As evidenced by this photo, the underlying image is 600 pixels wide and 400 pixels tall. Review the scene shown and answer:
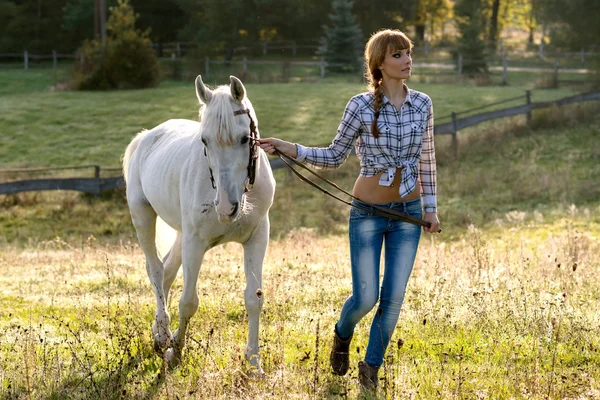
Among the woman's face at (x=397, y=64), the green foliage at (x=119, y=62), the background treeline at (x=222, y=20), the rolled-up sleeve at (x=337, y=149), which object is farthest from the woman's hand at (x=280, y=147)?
Answer: the background treeline at (x=222, y=20)

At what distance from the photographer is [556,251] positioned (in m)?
9.74

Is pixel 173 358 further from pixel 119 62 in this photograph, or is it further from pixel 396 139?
pixel 119 62

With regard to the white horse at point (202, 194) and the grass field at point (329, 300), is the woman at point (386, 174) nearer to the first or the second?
the grass field at point (329, 300)

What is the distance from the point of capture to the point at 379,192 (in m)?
4.66

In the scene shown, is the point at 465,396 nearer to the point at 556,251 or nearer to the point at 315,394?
the point at 315,394

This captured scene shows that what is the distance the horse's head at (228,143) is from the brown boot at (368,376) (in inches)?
50.1

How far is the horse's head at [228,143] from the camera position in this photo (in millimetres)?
4582

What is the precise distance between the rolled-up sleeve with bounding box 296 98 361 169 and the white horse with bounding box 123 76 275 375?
349 millimetres

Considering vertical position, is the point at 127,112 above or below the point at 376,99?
below

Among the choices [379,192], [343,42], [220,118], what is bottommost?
[379,192]

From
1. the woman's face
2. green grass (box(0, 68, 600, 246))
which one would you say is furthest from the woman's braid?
green grass (box(0, 68, 600, 246))

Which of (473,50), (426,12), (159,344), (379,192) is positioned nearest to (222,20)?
(426,12)

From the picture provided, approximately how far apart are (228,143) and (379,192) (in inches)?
39.6

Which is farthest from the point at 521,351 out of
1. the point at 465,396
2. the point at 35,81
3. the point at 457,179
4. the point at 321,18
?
the point at 321,18
